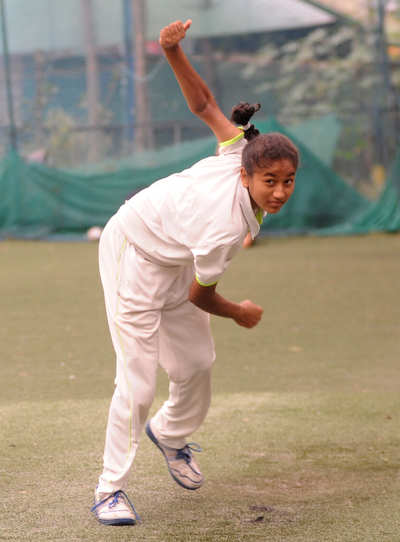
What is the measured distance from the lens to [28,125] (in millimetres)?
15219

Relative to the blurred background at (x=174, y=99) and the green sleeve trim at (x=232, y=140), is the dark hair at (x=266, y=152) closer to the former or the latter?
the green sleeve trim at (x=232, y=140)

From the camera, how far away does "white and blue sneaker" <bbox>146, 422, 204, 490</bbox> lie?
3637 millimetres

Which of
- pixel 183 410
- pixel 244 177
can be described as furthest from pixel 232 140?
pixel 183 410

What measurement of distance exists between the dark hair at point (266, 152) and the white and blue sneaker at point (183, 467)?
4.29ft

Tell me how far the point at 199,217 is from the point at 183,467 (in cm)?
117

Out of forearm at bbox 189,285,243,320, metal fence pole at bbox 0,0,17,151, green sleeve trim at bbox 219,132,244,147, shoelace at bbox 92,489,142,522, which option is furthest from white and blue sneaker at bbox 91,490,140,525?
metal fence pole at bbox 0,0,17,151

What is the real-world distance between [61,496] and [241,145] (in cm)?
157

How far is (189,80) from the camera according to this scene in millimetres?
3418

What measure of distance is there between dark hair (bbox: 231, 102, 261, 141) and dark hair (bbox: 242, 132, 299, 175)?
0.86 ft

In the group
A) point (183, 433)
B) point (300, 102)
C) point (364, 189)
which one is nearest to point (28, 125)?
point (300, 102)

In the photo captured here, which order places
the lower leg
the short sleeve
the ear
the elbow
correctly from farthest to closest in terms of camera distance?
the lower leg → the elbow → the ear → the short sleeve

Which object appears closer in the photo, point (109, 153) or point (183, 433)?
point (183, 433)

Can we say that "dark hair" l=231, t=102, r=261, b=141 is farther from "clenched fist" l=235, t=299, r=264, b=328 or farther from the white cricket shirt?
"clenched fist" l=235, t=299, r=264, b=328

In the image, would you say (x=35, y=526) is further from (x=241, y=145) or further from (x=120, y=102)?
(x=120, y=102)
